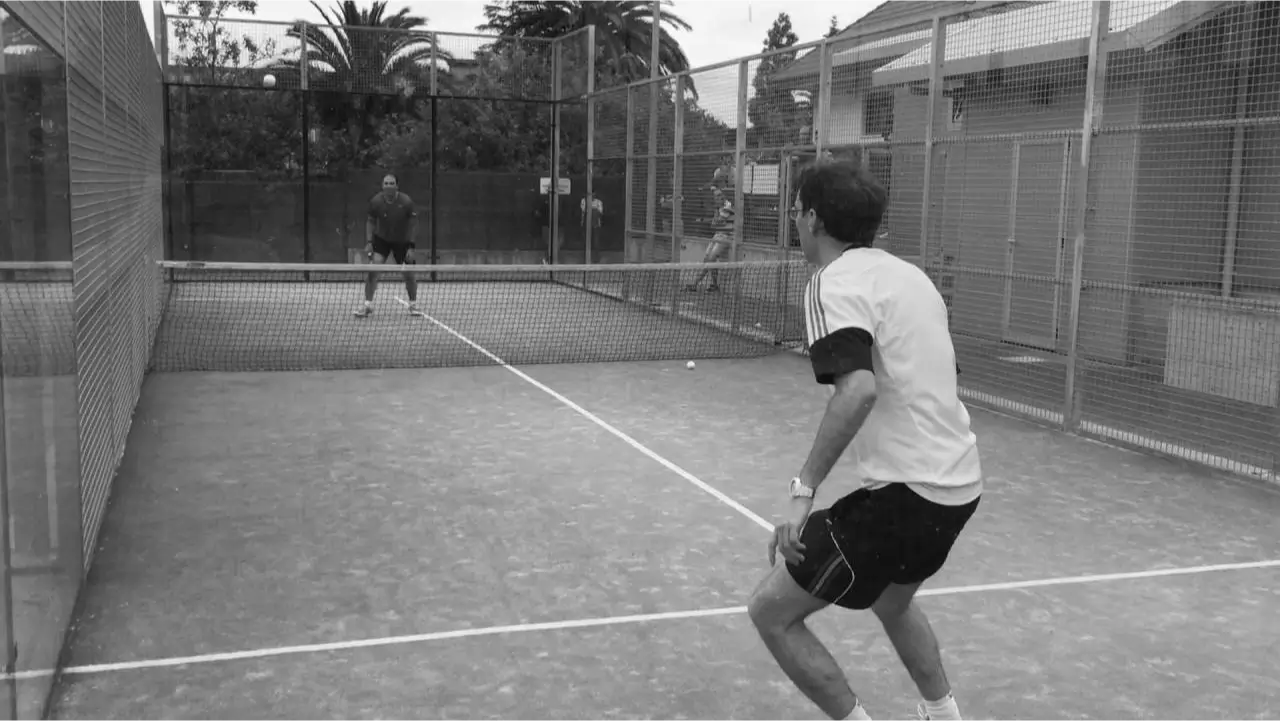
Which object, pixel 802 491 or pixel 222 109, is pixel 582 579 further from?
pixel 222 109

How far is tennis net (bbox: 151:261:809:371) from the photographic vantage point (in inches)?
476

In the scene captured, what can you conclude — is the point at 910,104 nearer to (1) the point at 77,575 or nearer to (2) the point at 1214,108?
(2) the point at 1214,108

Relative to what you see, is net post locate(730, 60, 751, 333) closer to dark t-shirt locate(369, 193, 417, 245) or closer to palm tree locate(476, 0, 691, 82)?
dark t-shirt locate(369, 193, 417, 245)

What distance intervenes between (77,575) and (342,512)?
5.75ft

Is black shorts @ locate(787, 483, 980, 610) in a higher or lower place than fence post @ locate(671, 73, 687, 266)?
lower

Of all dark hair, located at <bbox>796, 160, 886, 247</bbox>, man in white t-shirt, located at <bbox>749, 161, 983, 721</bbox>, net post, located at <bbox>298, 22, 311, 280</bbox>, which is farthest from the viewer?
net post, located at <bbox>298, 22, 311, 280</bbox>

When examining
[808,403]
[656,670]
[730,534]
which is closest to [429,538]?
[730,534]

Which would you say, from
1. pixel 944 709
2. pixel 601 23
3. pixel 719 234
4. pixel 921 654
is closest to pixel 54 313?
pixel 921 654

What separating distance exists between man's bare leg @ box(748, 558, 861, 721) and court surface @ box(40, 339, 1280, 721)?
0.83 meters

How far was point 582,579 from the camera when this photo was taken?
5.38 meters

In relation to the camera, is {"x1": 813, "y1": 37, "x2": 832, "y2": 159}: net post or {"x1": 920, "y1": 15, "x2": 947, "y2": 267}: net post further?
{"x1": 813, "y1": 37, "x2": 832, "y2": 159}: net post

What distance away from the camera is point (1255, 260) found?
9.45 metres

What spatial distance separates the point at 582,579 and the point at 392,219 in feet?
35.3

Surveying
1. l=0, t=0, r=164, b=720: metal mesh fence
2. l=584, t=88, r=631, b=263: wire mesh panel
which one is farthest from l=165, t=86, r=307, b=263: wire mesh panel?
l=0, t=0, r=164, b=720: metal mesh fence
